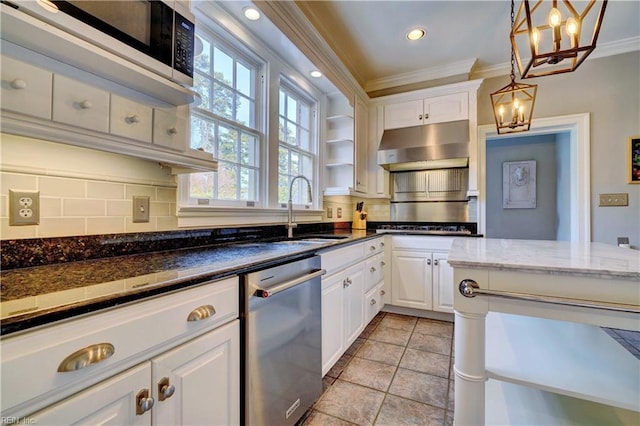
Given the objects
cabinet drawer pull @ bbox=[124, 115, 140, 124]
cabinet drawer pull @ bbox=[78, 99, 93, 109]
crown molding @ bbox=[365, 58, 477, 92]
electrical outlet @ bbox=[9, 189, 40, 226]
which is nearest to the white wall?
crown molding @ bbox=[365, 58, 477, 92]

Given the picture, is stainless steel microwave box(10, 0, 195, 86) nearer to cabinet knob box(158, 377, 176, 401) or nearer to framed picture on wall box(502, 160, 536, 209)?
cabinet knob box(158, 377, 176, 401)

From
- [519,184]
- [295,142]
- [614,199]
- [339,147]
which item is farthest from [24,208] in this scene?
[519,184]

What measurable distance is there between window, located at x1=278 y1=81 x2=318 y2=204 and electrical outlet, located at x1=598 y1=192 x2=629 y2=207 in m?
3.00

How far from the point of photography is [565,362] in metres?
1.13

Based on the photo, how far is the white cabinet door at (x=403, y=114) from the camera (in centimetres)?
323

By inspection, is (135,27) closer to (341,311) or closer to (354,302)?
(341,311)

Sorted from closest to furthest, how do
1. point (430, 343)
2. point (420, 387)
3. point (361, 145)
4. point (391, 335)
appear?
point (420, 387)
point (430, 343)
point (391, 335)
point (361, 145)

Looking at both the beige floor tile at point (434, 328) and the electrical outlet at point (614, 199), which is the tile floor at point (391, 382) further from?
the electrical outlet at point (614, 199)

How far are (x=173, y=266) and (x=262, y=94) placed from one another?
160cm

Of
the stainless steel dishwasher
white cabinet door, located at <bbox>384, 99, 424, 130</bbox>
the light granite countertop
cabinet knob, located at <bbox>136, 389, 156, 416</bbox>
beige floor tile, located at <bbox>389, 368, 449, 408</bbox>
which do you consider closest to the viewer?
cabinet knob, located at <bbox>136, 389, 156, 416</bbox>

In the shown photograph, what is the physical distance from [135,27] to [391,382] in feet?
7.27

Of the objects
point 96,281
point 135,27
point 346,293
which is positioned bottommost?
point 346,293

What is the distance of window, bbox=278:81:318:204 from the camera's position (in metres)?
2.45

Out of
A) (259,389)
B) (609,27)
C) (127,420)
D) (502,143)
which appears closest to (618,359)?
(259,389)
